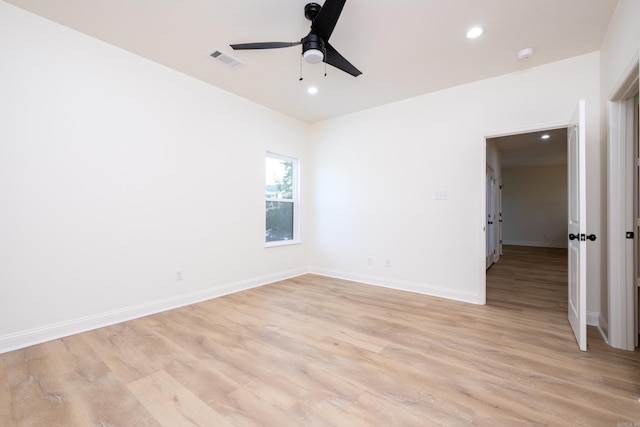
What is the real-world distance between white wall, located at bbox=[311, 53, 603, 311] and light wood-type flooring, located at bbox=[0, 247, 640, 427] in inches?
35.3

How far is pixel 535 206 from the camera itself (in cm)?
904

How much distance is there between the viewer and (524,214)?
30.2 feet

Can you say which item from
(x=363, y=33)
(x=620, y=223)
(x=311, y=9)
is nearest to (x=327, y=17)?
(x=311, y=9)

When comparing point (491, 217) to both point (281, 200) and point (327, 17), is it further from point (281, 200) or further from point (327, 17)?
point (327, 17)

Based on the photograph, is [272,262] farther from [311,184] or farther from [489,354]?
[489,354]

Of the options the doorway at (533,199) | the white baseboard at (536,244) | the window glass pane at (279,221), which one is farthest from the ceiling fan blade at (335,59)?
the white baseboard at (536,244)

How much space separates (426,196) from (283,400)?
10.3 ft

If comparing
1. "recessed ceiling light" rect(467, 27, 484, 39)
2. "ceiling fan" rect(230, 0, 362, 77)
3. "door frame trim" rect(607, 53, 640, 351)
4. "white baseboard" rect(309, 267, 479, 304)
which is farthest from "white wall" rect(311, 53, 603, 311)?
"ceiling fan" rect(230, 0, 362, 77)

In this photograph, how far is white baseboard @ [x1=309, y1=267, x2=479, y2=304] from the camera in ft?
11.7

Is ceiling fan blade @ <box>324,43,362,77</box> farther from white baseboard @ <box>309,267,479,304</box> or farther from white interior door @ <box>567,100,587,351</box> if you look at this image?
white baseboard @ <box>309,267,479,304</box>

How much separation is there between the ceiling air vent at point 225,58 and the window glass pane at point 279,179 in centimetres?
166

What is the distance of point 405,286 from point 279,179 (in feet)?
8.69

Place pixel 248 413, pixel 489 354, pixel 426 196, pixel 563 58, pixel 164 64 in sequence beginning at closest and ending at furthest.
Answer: pixel 248 413 < pixel 489 354 < pixel 563 58 < pixel 164 64 < pixel 426 196

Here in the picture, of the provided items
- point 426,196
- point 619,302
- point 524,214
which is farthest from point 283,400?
point 524,214
